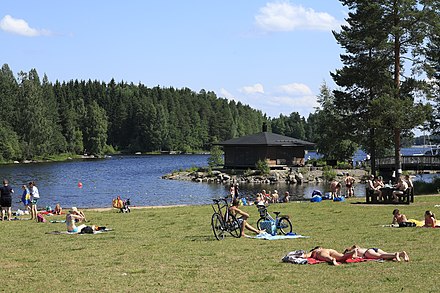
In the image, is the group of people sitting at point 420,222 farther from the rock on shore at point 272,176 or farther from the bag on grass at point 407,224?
the rock on shore at point 272,176

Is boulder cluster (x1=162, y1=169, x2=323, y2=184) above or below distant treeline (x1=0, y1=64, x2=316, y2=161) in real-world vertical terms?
below

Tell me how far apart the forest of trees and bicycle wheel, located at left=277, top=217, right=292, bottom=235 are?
18.8 m

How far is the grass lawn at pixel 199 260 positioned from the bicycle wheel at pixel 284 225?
1.52 ft

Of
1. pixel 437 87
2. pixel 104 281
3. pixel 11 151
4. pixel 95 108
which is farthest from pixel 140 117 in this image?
pixel 104 281

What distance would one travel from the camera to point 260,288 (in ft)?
37.0

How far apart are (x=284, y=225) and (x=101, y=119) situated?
430 ft

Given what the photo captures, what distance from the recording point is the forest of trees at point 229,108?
126 ft

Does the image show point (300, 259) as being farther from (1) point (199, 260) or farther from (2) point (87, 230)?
(2) point (87, 230)

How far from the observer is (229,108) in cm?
19750

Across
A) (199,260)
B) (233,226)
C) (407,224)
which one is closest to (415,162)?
(407,224)

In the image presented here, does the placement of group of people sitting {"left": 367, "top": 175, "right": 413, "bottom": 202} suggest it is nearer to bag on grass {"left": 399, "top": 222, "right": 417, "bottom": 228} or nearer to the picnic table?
the picnic table

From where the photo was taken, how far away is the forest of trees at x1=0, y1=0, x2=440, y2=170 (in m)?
38.4

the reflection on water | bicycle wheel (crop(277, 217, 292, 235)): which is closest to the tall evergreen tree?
the reflection on water

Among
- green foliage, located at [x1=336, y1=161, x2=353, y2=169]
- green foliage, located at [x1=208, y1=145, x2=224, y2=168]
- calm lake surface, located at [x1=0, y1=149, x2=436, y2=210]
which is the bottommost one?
calm lake surface, located at [x1=0, y1=149, x2=436, y2=210]
